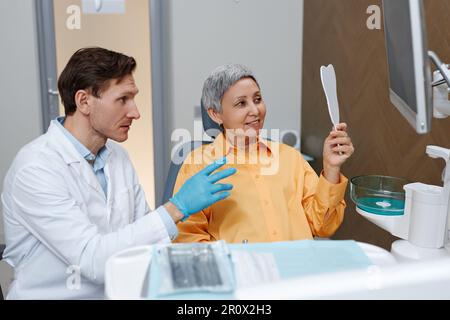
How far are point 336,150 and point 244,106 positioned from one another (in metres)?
0.34

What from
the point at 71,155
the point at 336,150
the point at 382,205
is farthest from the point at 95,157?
the point at 382,205

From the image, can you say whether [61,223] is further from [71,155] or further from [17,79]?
[17,79]

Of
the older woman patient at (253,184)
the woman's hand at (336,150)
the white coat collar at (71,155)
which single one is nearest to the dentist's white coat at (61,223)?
the white coat collar at (71,155)

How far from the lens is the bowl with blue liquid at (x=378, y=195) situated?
1.19 metres

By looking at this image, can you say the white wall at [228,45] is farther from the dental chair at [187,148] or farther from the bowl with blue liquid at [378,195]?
the bowl with blue liquid at [378,195]

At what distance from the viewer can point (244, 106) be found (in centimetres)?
145

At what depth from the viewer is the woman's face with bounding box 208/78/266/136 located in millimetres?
1445

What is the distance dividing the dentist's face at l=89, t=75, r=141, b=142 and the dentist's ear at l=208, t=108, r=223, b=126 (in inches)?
10.7

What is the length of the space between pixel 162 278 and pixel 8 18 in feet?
8.86

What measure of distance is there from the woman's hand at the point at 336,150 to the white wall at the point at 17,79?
2.24 m

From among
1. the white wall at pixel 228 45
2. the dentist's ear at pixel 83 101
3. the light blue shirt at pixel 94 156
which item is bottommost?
the light blue shirt at pixel 94 156
